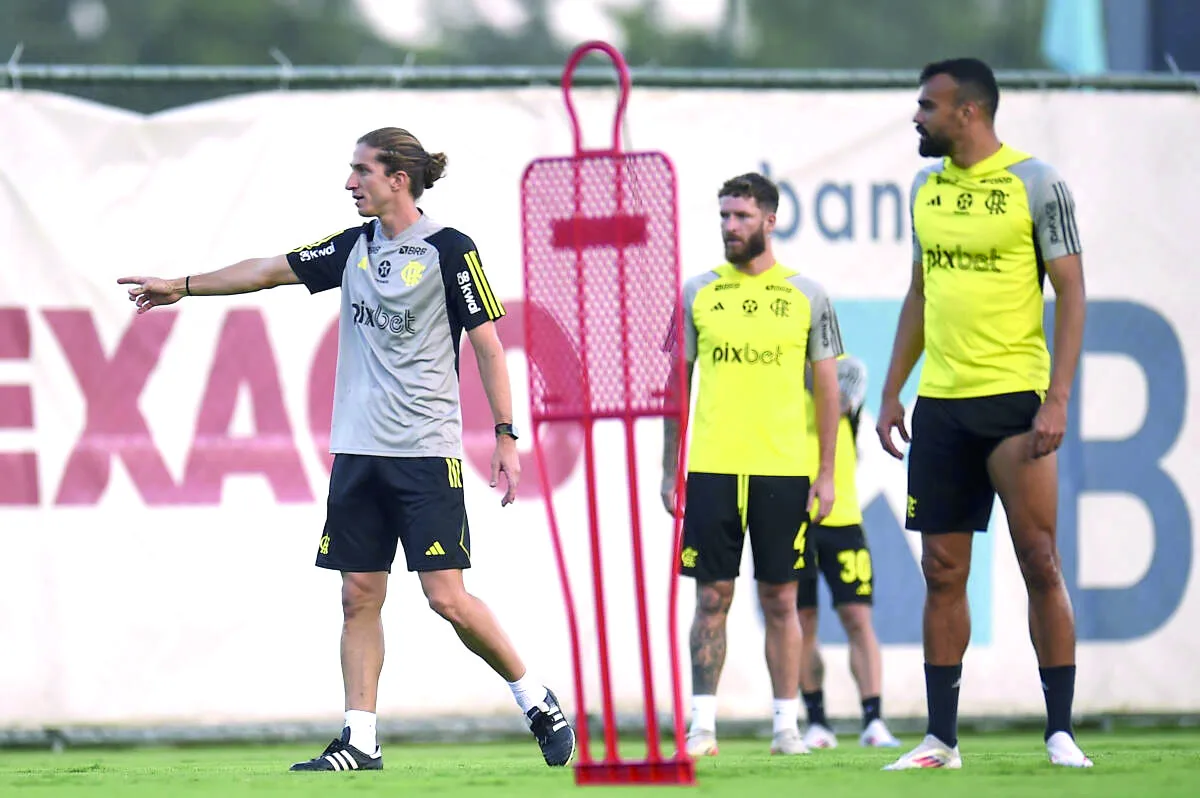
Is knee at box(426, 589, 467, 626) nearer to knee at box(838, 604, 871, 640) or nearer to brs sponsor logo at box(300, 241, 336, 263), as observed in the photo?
brs sponsor logo at box(300, 241, 336, 263)

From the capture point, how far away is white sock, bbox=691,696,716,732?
676 cm

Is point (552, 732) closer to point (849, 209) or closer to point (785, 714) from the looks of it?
point (785, 714)

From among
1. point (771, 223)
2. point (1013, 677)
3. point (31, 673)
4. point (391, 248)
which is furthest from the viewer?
point (1013, 677)

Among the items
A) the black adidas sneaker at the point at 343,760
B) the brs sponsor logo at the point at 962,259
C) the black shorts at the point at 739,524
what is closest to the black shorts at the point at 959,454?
the brs sponsor logo at the point at 962,259

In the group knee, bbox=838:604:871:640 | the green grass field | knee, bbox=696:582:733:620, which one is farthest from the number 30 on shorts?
the green grass field

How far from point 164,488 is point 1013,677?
424 centimetres

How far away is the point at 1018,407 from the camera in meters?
5.62

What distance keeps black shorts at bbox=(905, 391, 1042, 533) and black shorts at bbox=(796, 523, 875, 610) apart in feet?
8.06

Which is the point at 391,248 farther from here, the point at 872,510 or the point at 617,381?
the point at 872,510

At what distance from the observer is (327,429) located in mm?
8773

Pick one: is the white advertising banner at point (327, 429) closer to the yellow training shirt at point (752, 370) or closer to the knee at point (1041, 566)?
the yellow training shirt at point (752, 370)

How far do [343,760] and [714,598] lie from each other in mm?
1656

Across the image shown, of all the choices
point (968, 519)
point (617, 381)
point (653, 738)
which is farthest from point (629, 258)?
point (968, 519)

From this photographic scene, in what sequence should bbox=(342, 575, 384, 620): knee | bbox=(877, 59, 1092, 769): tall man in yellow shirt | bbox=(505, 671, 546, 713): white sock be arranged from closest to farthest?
bbox=(877, 59, 1092, 769): tall man in yellow shirt
bbox=(342, 575, 384, 620): knee
bbox=(505, 671, 546, 713): white sock
